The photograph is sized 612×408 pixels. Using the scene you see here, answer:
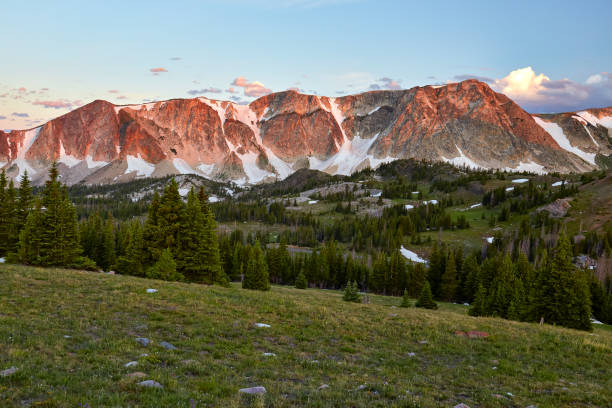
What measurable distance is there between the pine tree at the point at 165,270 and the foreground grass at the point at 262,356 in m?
13.1

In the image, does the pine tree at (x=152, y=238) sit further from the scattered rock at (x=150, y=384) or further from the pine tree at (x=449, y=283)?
the pine tree at (x=449, y=283)

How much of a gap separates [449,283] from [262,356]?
3145 inches

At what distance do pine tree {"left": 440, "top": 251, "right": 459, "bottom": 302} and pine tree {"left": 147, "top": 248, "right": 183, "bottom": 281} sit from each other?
64569 mm

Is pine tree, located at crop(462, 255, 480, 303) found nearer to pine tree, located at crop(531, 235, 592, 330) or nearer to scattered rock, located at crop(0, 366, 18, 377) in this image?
pine tree, located at crop(531, 235, 592, 330)

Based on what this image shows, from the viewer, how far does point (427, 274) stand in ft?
306

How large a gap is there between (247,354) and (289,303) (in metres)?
11.2

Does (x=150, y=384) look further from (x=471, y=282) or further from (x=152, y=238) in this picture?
(x=471, y=282)

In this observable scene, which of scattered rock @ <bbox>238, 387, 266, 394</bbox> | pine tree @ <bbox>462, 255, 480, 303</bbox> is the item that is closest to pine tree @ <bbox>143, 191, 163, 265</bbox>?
scattered rock @ <bbox>238, 387, 266, 394</bbox>

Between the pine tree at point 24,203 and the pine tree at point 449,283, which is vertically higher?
the pine tree at point 24,203

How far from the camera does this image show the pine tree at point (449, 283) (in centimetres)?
8581

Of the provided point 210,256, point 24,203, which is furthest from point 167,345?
point 24,203

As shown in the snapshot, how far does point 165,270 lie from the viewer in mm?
38562

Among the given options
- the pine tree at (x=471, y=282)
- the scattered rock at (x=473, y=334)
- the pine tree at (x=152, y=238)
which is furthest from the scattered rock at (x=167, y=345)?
the pine tree at (x=471, y=282)

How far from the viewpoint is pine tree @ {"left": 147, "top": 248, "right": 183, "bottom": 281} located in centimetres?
3838
